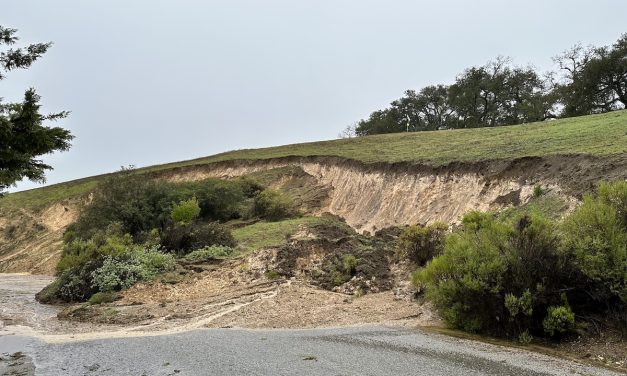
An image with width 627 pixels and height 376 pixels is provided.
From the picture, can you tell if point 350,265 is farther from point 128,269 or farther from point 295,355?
point 128,269

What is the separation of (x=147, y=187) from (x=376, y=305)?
2409 centimetres

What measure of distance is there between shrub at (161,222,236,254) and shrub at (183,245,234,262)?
3.26 ft

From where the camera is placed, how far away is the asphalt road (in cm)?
845

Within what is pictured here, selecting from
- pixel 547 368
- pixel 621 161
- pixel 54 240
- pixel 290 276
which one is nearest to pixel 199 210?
pixel 290 276

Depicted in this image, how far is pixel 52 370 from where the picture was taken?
9.44 m

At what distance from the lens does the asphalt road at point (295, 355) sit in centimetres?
845

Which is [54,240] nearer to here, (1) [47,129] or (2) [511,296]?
(1) [47,129]

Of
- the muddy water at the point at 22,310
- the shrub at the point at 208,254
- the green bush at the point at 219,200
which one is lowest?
the muddy water at the point at 22,310

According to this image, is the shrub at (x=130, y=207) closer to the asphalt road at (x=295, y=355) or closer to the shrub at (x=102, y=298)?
the shrub at (x=102, y=298)

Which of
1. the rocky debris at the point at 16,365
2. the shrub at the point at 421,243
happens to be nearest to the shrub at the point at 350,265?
the shrub at the point at 421,243

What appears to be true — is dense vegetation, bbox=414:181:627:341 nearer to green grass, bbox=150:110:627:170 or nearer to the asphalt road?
the asphalt road

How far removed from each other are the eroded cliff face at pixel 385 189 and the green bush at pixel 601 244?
529 cm

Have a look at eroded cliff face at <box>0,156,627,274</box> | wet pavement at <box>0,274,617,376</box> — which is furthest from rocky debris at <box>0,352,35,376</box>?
eroded cliff face at <box>0,156,627,274</box>

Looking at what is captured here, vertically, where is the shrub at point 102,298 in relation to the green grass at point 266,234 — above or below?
below
